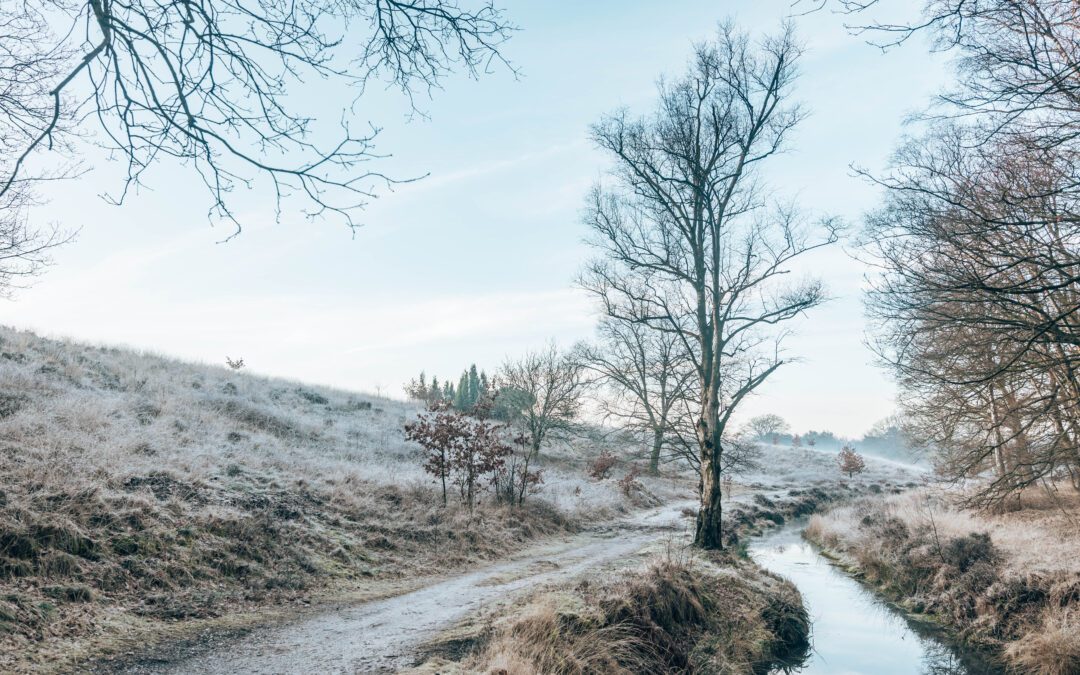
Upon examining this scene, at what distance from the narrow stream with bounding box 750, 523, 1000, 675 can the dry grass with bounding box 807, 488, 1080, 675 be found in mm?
480

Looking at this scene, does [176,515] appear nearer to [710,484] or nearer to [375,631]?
[375,631]

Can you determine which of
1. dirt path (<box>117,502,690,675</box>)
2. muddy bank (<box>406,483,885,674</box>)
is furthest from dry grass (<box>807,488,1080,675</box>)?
dirt path (<box>117,502,690,675</box>)

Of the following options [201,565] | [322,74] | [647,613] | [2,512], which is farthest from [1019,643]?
[2,512]

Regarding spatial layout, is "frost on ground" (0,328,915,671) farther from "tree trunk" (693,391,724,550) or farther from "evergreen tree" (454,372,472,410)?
"evergreen tree" (454,372,472,410)

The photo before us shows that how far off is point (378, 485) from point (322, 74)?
10866 mm

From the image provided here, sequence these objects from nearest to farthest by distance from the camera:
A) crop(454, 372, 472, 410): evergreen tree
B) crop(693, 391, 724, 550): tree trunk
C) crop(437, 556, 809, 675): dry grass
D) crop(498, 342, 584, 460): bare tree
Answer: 1. crop(437, 556, 809, 675): dry grass
2. crop(693, 391, 724, 550): tree trunk
3. crop(498, 342, 584, 460): bare tree
4. crop(454, 372, 472, 410): evergreen tree

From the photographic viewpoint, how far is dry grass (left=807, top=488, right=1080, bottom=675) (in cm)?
742

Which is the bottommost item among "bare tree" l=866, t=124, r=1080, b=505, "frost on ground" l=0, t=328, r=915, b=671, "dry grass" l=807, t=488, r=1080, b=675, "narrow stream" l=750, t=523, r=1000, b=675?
"narrow stream" l=750, t=523, r=1000, b=675

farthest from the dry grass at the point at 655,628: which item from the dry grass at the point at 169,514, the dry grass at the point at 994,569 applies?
the dry grass at the point at 169,514

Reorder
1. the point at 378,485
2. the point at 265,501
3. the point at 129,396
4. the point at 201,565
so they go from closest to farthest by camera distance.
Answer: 1. the point at 201,565
2. the point at 265,501
3. the point at 378,485
4. the point at 129,396

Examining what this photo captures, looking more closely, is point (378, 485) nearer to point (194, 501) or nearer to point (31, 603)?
point (194, 501)

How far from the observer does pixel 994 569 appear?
9648 mm

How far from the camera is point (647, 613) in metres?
7.05

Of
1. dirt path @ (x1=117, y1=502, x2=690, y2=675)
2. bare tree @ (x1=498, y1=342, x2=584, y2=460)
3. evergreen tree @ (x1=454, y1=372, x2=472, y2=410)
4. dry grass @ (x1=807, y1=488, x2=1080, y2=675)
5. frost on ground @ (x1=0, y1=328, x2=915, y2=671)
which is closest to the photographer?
dirt path @ (x1=117, y1=502, x2=690, y2=675)
